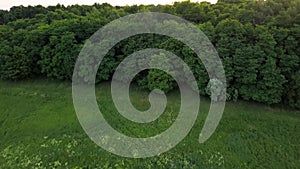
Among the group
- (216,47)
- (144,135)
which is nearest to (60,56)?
(144,135)

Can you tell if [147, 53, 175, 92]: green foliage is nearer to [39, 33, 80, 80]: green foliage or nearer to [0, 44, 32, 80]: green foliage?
[39, 33, 80, 80]: green foliage

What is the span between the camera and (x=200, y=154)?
18203 millimetres

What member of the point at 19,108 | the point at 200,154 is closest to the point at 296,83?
the point at 200,154

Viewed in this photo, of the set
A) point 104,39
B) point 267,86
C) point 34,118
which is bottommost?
point 34,118

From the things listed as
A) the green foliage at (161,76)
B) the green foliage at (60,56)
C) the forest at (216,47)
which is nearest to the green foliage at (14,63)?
the forest at (216,47)

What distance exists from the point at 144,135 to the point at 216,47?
8949 millimetres

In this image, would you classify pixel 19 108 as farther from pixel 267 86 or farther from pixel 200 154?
pixel 267 86

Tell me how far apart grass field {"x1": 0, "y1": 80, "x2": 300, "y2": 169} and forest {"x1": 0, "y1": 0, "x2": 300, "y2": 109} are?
1632mm

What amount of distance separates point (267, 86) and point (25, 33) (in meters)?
23.6

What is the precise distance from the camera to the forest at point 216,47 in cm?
2178

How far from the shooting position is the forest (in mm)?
21781

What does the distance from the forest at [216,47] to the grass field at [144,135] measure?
1632 millimetres

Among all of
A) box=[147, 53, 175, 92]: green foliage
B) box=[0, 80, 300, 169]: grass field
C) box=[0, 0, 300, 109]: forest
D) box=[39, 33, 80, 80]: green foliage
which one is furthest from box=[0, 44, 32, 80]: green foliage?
box=[147, 53, 175, 92]: green foliage

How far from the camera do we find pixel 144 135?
19797mm
